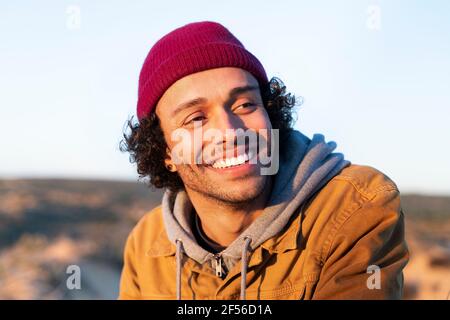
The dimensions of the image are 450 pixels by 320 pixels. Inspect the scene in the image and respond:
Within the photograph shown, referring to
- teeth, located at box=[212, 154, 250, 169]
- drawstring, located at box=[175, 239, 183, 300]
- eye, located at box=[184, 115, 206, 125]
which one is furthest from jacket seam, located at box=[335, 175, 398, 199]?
drawstring, located at box=[175, 239, 183, 300]

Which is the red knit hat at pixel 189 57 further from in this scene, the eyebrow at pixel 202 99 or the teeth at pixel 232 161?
the teeth at pixel 232 161

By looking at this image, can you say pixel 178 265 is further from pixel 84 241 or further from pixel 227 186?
pixel 84 241

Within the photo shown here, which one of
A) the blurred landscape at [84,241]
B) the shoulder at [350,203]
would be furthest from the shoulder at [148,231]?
the shoulder at [350,203]

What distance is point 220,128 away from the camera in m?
3.46

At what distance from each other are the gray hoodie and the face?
0.14 metres

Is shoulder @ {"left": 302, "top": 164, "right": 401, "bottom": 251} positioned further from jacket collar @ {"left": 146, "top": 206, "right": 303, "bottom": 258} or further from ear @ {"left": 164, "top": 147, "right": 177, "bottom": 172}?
ear @ {"left": 164, "top": 147, "right": 177, "bottom": 172}

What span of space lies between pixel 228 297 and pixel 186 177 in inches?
31.2

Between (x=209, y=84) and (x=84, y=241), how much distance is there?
10903mm

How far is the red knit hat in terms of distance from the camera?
371cm

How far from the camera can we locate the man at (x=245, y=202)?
10.6 ft

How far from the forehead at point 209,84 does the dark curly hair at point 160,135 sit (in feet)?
1.42

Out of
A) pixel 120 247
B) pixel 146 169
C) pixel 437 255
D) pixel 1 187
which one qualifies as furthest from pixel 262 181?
pixel 1 187

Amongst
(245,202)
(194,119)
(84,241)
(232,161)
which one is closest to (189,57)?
(194,119)
